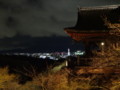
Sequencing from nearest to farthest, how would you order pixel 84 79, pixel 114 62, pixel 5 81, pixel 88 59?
1. pixel 114 62
2. pixel 84 79
3. pixel 88 59
4. pixel 5 81

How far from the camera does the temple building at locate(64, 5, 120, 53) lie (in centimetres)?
1659

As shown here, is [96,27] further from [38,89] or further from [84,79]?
[38,89]

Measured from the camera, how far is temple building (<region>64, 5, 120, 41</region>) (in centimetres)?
1661

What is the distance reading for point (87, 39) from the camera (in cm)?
1741

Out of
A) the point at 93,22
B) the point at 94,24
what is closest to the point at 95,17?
the point at 93,22

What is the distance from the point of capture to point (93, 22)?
59.5 ft

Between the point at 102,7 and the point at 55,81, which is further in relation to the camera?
the point at 102,7

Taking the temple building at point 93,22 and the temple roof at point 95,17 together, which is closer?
the temple building at point 93,22

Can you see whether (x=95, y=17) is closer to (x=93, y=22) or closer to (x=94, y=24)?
(x=93, y=22)

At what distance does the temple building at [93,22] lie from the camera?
16.6 meters

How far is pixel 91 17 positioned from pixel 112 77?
5.30 meters

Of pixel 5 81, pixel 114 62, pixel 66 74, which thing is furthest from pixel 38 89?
pixel 114 62

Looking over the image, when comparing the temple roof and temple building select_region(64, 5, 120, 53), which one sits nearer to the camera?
temple building select_region(64, 5, 120, 53)

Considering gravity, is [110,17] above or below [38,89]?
above
